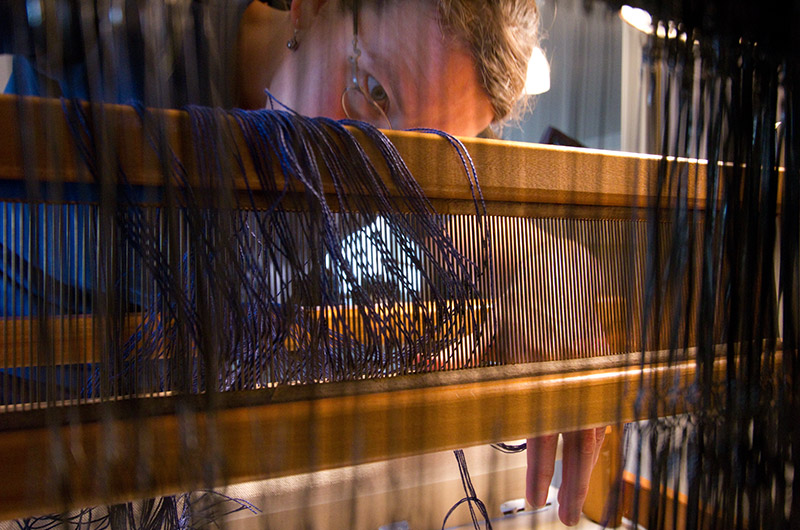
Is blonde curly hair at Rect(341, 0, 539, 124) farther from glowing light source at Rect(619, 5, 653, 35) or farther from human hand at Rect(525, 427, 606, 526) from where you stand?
human hand at Rect(525, 427, 606, 526)

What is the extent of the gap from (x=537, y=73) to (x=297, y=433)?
0.40m

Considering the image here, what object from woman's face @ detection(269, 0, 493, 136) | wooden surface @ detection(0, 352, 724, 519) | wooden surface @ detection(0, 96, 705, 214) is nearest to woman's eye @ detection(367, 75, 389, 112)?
woman's face @ detection(269, 0, 493, 136)

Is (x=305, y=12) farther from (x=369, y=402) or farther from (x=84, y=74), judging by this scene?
(x=369, y=402)

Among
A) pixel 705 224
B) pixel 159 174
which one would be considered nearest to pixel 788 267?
pixel 705 224

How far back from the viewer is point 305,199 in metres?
0.32

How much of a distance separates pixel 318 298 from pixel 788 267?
1.10 feet

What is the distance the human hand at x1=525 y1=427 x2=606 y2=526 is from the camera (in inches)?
17.5

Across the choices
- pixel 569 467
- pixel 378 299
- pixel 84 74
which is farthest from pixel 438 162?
pixel 569 467

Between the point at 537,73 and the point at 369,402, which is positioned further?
the point at 537,73

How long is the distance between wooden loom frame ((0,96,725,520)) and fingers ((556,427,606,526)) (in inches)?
3.8

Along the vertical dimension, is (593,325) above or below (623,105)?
below

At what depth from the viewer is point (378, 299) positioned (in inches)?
13.9

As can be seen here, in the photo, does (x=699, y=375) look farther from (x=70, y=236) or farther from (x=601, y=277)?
(x=70, y=236)

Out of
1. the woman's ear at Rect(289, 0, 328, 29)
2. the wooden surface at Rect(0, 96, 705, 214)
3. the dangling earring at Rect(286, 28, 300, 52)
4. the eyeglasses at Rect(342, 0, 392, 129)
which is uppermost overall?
the woman's ear at Rect(289, 0, 328, 29)
